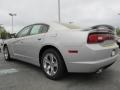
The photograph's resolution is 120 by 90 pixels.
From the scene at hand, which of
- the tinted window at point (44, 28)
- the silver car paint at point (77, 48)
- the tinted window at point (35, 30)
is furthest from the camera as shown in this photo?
the tinted window at point (35, 30)

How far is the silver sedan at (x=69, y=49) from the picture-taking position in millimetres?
3436

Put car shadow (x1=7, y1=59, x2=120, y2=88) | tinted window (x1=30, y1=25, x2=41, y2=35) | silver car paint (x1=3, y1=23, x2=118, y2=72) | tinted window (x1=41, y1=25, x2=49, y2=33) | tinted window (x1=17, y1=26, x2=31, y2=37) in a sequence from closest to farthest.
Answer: silver car paint (x1=3, y1=23, x2=118, y2=72) < car shadow (x1=7, y1=59, x2=120, y2=88) < tinted window (x1=41, y1=25, x2=49, y2=33) < tinted window (x1=30, y1=25, x2=41, y2=35) < tinted window (x1=17, y1=26, x2=31, y2=37)

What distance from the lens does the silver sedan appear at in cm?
344

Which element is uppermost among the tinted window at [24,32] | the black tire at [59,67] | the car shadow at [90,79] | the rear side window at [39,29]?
the rear side window at [39,29]

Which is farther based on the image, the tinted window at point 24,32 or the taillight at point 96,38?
the tinted window at point 24,32

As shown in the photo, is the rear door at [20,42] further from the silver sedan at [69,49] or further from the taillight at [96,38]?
the taillight at [96,38]

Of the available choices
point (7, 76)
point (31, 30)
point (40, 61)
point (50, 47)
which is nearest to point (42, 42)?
point (50, 47)

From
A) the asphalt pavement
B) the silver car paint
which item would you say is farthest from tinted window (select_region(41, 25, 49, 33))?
the asphalt pavement

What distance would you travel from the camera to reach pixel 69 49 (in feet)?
11.7

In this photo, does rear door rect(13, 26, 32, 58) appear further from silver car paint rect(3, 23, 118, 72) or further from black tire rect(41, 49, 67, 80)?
black tire rect(41, 49, 67, 80)

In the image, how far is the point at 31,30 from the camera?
495cm

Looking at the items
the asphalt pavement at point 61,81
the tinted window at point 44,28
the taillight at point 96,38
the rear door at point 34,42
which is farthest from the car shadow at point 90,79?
the tinted window at point 44,28

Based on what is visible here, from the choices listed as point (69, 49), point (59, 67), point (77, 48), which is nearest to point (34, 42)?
point (59, 67)

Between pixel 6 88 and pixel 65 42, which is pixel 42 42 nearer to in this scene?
pixel 65 42
